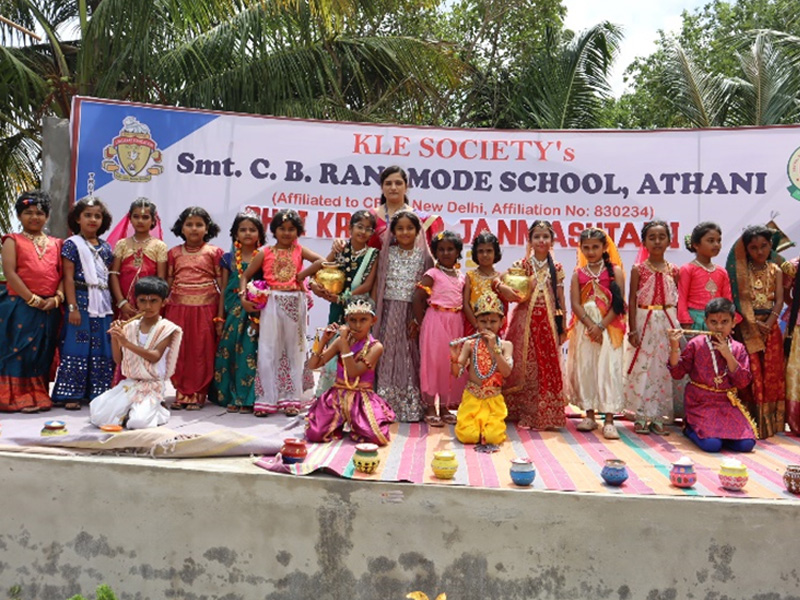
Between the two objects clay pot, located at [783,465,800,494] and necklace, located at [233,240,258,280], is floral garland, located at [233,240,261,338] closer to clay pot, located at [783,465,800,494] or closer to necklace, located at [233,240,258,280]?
necklace, located at [233,240,258,280]

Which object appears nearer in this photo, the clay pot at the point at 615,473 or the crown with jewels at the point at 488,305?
the clay pot at the point at 615,473

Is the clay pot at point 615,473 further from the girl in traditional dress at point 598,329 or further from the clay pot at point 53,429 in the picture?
the clay pot at point 53,429

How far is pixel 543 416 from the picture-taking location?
4957mm

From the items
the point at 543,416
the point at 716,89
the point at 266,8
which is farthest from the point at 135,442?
the point at 716,89

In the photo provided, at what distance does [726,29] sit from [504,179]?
1513 cm

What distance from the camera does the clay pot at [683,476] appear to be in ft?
11.7

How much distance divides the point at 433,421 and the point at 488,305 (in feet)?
3.01

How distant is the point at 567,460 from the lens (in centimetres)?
413

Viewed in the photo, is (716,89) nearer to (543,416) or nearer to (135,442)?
(543,416)

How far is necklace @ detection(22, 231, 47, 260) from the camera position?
5.11m

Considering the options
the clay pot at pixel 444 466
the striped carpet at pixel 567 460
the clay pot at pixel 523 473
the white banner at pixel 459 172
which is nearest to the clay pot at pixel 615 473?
the striped carpet at pixel 567 460

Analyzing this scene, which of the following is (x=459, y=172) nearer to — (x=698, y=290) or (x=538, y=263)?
(x=538, y=263)

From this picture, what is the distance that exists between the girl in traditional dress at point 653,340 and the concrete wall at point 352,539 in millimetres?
1631

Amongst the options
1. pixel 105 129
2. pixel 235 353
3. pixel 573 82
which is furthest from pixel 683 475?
pixel 573 82
